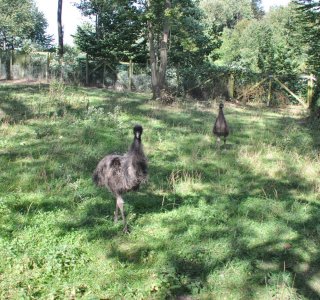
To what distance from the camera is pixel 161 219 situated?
6.84 m

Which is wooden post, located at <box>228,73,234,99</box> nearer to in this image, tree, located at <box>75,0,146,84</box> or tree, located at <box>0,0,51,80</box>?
tree, located at <box>75,0,146,84</box>

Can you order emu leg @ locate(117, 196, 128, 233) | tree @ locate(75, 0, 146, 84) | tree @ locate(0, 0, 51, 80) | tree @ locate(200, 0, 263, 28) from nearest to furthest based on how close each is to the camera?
emu leg @ locate(117, 196, 128, 233)
tree @ locate(75, 0, 146, 84)
tree @ locate(0, 0, 51, 80)
tree @ locate(200, 0, 263, 28)

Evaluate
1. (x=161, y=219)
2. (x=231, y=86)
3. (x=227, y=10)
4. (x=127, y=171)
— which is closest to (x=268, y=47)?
(x=231, y=86)

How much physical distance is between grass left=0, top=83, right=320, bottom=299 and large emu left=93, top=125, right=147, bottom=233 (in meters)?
0.63

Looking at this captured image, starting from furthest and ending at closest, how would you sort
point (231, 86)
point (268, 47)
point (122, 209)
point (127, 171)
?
1. point (268, 47)
2. point (231, 86)
3. point (122, 209)
4. point (127, 171)

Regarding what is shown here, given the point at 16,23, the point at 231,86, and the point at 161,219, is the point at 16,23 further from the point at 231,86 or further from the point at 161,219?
the point at 161,219

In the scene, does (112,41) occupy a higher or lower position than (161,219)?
higher

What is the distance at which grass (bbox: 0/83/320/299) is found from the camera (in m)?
5.25

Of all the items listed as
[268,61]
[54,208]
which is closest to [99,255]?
[54,208]

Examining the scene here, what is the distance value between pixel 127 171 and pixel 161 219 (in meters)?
1.18

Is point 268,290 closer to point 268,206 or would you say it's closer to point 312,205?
point 268,206

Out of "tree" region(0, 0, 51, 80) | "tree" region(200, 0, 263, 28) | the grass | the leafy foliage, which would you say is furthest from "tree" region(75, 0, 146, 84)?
"tree" region(200, 0, 263, 28)

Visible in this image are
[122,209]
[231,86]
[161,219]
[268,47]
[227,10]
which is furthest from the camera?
[227,10]

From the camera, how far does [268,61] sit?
106 ft
